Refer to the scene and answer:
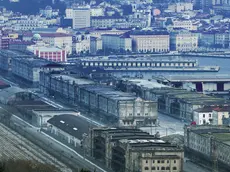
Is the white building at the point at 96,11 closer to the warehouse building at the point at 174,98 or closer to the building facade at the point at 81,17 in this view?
the building facade at the point at 81,17

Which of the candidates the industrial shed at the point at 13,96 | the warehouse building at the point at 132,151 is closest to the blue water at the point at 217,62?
the industrial shed at the point at 13,96

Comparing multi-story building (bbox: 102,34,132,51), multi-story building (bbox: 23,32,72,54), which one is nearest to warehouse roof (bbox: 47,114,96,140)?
multi-story building (bbox: 23,32,72,54)

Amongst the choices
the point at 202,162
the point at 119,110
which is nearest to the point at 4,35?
the point at 119,110

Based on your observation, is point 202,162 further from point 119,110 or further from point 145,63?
point 145,63

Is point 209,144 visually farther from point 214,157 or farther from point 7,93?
point 7,93

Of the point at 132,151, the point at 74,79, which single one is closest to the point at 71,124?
the point at 132,151

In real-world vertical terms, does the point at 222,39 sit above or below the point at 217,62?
above

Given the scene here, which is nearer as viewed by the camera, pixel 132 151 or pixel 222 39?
pixel 132 151
